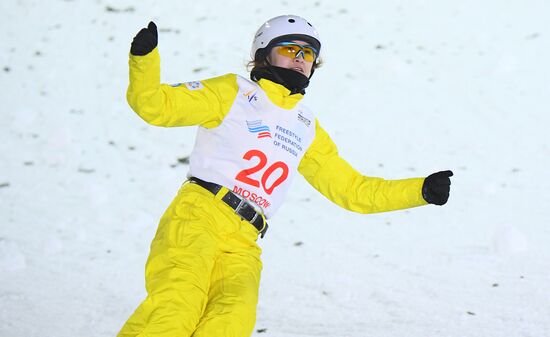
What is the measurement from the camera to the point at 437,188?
3.37m

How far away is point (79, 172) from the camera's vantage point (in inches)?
214

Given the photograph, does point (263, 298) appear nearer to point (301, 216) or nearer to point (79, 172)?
point (301, 216)

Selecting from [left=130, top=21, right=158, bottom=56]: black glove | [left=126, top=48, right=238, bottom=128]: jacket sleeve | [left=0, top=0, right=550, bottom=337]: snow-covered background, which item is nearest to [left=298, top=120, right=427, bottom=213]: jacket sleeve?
[left=126, top=48, right=238, bottom=128]: jacket sleeve

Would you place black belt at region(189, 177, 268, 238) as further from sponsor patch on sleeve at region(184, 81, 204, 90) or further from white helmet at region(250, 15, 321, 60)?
white helmet at region(250, 15, 321, 60)

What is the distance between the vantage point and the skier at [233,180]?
2.95m

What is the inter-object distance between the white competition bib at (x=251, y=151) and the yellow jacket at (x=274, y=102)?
0.04m

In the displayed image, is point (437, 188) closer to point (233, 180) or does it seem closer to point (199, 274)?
point (233, 180)

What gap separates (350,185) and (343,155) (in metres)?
2.18

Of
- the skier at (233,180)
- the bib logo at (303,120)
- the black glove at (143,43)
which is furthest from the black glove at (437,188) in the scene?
the black glove at (143,43)

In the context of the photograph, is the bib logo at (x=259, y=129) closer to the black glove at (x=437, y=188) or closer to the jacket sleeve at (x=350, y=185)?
the jacket sleeve at (x=350, y=185)

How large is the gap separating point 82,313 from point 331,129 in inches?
95.8

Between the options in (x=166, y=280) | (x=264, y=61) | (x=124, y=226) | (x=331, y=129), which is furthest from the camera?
(x=331, y=129)

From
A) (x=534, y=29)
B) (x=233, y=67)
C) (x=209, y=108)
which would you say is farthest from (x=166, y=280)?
(x=534, y=29)

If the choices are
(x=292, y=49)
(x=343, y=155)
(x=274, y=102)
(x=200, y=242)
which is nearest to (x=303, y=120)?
(x=274, y=102)
